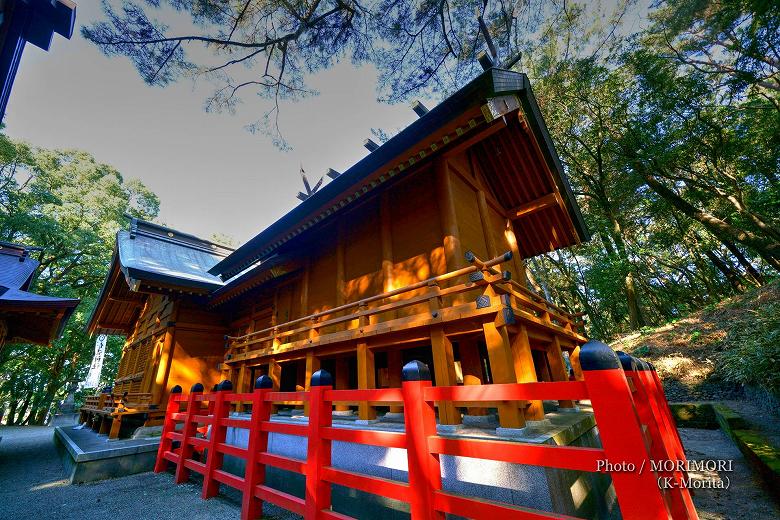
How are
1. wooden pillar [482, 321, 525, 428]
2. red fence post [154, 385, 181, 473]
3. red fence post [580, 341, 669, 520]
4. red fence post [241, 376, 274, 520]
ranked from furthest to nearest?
1. red fence post [154, 385, 181, 473]
2. red fence post [241, 376, 274, 520]
3. wooden pillar [482, 321, 525, 428]
4. red fence post [580, 341, 669, 520]

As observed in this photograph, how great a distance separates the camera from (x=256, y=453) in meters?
3.64

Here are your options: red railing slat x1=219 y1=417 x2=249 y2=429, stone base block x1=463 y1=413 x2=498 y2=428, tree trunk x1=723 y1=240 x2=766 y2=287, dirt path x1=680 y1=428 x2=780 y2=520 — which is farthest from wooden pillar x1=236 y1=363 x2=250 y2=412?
tree trunk x1=723 y1=240 x2=766 y2=287

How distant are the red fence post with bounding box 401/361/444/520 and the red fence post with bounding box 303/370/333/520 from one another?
100 centimetres

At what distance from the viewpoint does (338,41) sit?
6.73 metres

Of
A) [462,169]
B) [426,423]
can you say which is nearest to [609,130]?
[462,169]

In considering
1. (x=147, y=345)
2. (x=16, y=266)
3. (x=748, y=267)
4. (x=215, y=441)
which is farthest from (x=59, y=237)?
(x=748, y=267)

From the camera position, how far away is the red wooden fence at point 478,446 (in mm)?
1448

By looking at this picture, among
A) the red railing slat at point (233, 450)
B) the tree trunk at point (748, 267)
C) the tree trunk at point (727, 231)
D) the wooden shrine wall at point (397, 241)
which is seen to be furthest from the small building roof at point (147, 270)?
the tree trunk at point (748, 267)

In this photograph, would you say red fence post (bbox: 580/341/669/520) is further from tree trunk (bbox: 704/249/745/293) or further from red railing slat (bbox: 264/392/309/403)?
tree trunk (bbox: 704/249/745/293)

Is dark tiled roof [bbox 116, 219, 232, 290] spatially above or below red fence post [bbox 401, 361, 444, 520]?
above

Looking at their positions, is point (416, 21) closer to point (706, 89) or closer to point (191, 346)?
point (191, 346)

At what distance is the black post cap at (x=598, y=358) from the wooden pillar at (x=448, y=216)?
2.98 metres

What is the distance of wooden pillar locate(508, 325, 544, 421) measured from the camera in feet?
11.8

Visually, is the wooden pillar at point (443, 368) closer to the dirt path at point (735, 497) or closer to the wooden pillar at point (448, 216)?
the wooden pillar at point (448, 216)
